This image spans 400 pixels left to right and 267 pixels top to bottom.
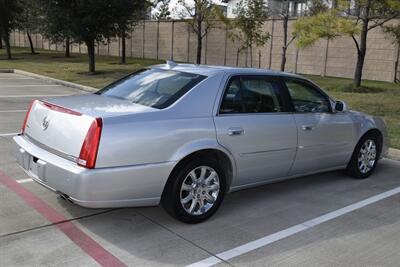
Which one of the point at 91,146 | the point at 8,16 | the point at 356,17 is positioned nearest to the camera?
the point at 91,146

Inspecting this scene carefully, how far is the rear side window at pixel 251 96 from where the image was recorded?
15.8 ft

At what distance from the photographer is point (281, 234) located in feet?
14.4

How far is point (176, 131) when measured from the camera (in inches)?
168

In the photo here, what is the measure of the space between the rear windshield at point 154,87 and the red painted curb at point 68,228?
134 cm

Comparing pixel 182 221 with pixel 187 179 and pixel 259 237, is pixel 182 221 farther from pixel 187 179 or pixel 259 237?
pixel 259 237

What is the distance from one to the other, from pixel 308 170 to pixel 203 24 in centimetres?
2499

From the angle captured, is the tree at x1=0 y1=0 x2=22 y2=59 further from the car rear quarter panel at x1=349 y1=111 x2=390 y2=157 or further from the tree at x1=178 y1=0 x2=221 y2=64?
the car rear quarter panel at x1=349 y1=111 x2=390 y2=157

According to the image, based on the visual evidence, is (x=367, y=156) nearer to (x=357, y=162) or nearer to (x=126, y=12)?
(x=357, y=162)

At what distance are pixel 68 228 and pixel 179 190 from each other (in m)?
1.07

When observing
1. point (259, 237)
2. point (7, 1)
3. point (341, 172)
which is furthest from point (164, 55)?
point (259, 237)

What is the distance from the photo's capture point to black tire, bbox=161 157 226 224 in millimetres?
4316

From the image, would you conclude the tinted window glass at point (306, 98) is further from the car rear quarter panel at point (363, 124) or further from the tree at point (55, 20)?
the tree at point (55, 20)

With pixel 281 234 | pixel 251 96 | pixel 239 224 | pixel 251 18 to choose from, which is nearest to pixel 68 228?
pixel 239 224

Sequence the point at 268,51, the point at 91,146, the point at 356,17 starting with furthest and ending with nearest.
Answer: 1. the point at 268,51
2. the point at 356,17
3. the point at 91,146
